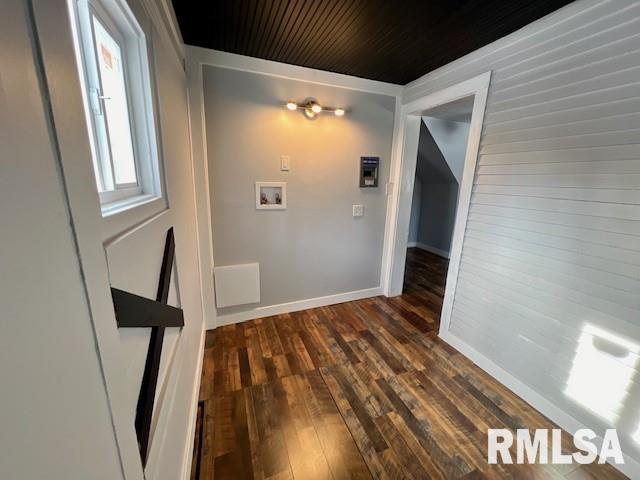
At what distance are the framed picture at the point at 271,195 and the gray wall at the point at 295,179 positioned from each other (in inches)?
2.1

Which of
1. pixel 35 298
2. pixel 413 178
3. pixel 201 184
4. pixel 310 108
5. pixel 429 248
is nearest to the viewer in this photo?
pixel 35 298

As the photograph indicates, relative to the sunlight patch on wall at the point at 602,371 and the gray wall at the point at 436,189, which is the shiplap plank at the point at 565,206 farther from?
the gray wall at the point at 436,189

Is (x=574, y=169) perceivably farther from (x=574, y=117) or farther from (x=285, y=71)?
(x=285, y=71)

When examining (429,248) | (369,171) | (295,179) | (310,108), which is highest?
(310,108)

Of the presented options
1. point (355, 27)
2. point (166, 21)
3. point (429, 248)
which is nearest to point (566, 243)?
point (355, 27)

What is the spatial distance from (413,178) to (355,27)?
62.5 inches

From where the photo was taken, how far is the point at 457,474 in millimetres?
1242

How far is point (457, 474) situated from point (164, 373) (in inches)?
58.0

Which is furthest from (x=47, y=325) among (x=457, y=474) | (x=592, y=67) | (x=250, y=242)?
(x=592, y=67)

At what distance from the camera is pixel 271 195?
233cm

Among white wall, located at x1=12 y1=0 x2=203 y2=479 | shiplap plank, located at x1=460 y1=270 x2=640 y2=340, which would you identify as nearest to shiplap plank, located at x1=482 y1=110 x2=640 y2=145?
shiplap plank, located at x1=460 y1=270 x2=640 y2=340

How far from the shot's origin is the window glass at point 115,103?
812mm

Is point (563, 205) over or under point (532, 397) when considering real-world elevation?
over

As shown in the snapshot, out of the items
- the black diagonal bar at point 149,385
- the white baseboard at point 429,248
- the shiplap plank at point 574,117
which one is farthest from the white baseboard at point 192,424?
the white baseboard at point 429,248
